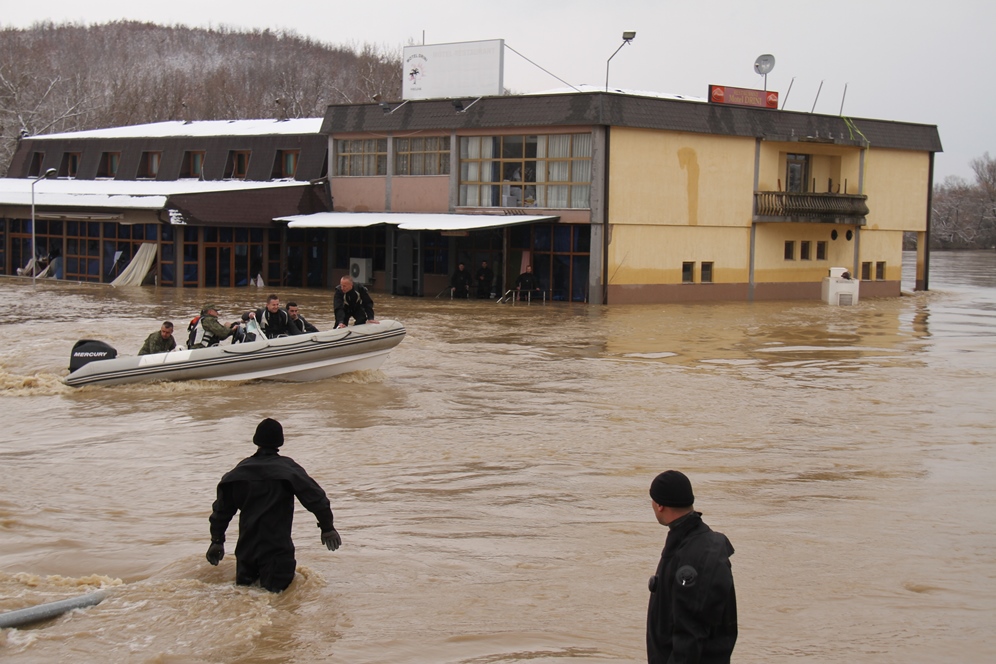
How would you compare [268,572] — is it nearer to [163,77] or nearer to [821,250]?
[821,250]

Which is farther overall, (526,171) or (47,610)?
(526,171)

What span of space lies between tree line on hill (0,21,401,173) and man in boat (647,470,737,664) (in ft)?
153

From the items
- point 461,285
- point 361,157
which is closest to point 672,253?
point 461,285

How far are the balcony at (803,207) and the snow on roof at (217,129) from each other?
54.2 feet

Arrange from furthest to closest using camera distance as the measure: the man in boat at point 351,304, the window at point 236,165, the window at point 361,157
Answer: the window at point 236,165 → the window at point 361,157 → the man in boat at point 351,304

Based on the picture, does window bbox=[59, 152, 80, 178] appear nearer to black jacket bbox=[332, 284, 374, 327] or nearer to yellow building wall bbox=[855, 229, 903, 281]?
yellow building wall bbox=[855, 229, 903, 281]

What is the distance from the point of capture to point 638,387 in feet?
61.9

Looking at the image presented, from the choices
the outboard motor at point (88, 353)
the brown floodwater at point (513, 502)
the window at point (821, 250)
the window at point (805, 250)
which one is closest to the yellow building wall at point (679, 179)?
the window at point (805, 250)

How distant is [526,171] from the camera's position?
35.8 meters

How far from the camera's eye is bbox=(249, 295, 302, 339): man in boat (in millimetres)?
18672

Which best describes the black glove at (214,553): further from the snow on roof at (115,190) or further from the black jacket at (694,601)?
the snow on roof at (115,190)

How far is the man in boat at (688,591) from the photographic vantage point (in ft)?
17.5

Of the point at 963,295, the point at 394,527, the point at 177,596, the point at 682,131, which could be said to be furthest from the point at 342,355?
the point at 963,295

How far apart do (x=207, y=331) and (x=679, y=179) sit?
68.0 feet
